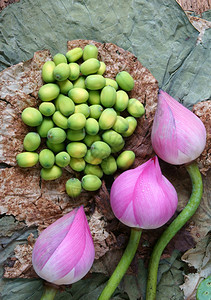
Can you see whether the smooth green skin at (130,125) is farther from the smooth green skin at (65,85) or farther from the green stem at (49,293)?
the green stem at (49,293)

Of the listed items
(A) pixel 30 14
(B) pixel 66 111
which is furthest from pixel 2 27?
(B) pixel 66 111

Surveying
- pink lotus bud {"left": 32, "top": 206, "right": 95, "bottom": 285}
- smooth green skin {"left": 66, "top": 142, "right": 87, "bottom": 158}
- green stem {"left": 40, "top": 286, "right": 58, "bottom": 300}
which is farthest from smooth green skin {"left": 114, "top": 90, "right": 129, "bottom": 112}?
green stem {"left": 40, "top": 286, "right": 58, "bottom": 300}

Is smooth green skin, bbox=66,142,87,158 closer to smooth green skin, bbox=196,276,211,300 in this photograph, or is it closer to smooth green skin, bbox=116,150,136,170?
smooth green skin, bbox=116,150,136,170

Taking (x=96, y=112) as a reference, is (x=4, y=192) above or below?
below

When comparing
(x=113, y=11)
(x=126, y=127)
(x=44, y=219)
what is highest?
(x=113, y=11)

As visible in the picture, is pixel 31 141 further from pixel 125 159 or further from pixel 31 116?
pixel 125 159

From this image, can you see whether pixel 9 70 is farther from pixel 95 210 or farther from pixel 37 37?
pixel 95 210

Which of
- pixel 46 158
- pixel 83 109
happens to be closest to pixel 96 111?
pixel 83 109

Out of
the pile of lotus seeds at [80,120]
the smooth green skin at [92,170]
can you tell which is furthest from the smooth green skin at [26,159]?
the smooth green skin at [92,170]
